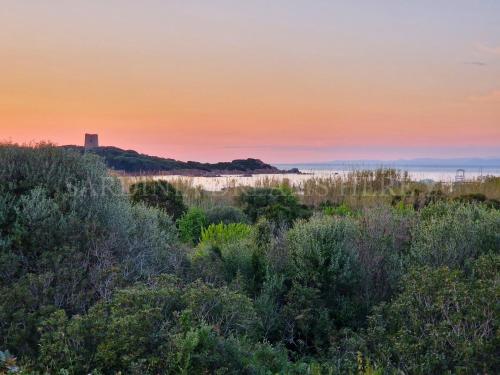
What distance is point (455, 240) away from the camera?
26.0ft

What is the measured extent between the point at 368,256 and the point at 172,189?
797 cm

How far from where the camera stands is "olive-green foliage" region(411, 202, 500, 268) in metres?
7.65

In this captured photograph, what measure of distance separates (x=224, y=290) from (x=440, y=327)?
6.88ft

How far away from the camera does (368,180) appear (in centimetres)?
2023

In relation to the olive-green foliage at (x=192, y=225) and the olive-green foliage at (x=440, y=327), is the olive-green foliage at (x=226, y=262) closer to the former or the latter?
the olive-green foliage at (x=440, y=327)

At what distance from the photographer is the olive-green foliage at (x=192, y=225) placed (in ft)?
41.2

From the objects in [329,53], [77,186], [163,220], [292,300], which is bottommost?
[292,300]

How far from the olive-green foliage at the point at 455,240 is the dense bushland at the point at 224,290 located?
1.1 inches

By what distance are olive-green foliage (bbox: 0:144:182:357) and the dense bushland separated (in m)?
0.02

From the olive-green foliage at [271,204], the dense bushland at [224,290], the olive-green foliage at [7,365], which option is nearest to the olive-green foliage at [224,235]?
the dense bushland at [224,290]

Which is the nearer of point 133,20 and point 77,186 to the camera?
point 77,186

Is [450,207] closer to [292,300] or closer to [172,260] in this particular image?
[292,300]

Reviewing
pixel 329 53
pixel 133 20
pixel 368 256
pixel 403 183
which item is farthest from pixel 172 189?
pixel 403 183

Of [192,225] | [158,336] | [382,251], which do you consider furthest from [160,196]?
[158,336]
